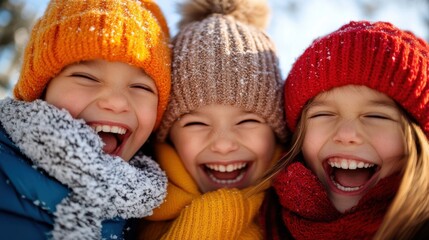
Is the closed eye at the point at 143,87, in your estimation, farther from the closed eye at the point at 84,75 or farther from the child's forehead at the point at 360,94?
the child's forehead at the point at 360,94

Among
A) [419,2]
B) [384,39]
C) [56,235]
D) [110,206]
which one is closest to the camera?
[56,235]

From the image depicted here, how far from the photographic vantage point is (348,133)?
2055 millimetres

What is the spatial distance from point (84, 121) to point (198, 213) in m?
0.64

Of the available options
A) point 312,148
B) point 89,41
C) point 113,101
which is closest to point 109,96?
point 113,101

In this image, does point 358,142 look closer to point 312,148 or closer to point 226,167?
point 312,148

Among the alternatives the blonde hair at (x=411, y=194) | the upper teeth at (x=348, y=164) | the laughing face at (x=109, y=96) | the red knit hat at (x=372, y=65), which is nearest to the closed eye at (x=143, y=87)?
the laughing face at (x=109, y=96)

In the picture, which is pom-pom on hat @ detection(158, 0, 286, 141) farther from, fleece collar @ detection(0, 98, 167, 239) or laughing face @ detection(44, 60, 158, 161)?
fleece collar @ detection(0, 98, 167, 239)

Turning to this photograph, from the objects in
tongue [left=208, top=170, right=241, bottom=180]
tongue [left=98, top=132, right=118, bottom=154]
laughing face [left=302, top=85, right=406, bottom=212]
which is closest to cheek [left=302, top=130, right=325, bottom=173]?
laughing face [left=302, top=85, right=406, bottom=212]

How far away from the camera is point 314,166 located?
224 centimetres

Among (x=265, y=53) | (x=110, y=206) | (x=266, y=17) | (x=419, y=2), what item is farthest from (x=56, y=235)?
(x=419, y=2)

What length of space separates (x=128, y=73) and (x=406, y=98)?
1.20 metres

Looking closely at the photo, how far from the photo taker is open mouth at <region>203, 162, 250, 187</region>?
8.03 feet

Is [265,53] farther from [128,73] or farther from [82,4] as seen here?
[82,4]

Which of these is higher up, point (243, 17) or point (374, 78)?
point (243, 17)
